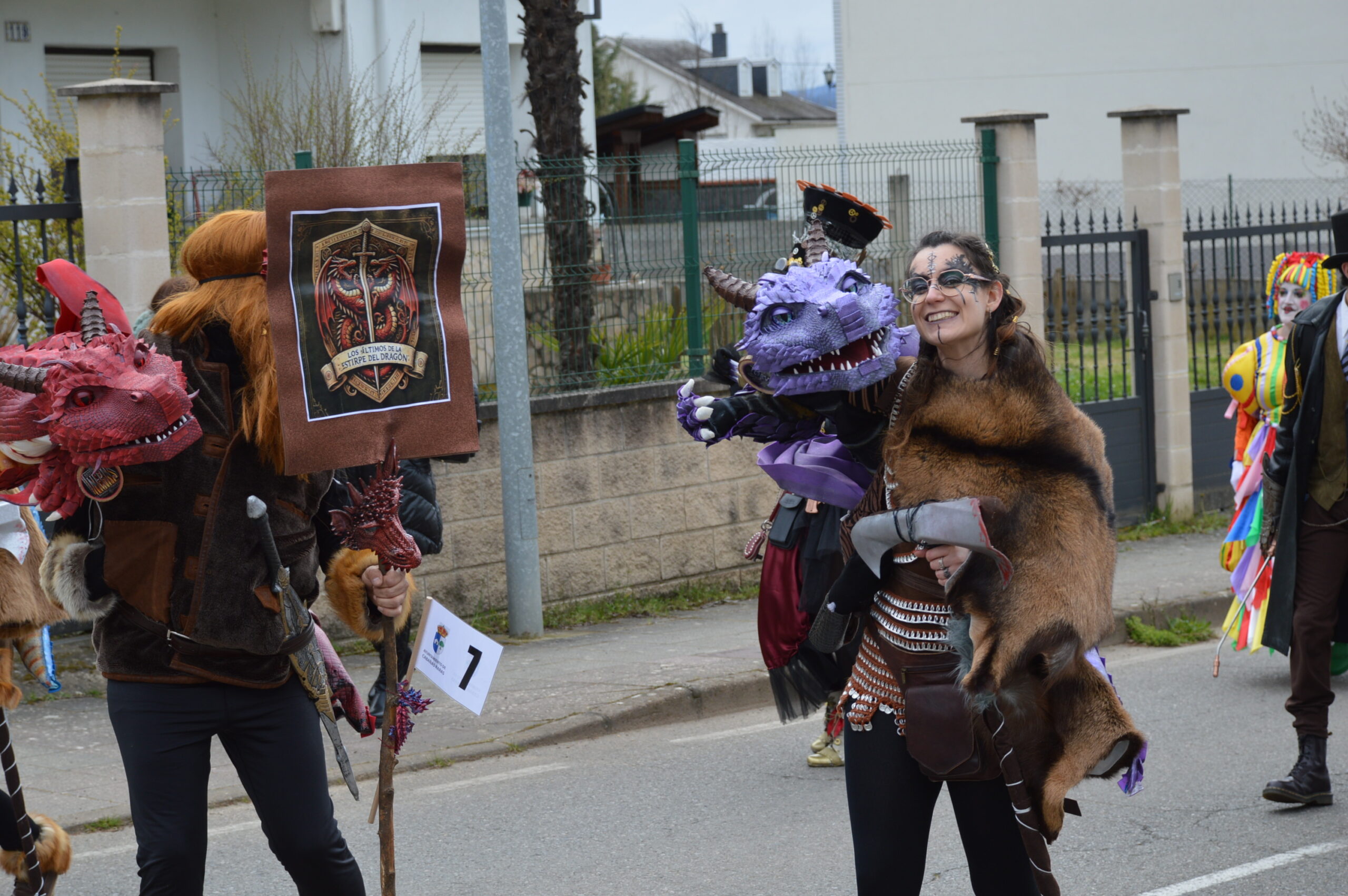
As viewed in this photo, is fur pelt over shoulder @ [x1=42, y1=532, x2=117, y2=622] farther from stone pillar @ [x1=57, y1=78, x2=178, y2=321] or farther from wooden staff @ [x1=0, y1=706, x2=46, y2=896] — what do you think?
stone pillar @ [x1=57, y1=78, x2=178, y2=321]

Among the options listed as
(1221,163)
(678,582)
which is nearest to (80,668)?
(678,582)

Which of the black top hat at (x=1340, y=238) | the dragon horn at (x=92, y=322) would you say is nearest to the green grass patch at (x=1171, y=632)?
the black top hat at (x=1340, y=238)

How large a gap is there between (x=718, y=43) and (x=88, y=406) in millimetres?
81250

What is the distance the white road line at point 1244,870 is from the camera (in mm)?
4965

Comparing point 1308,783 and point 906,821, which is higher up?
point 906,821

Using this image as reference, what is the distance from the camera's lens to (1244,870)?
16.8 ft

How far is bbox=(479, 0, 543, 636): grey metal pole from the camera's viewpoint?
8758 mm

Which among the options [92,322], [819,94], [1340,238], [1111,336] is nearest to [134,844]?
[92,322]

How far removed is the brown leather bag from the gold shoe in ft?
10.5

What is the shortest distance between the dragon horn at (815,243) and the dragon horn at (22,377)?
2115 mm

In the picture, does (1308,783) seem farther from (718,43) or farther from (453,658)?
(718,43)

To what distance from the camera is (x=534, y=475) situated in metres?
9.36

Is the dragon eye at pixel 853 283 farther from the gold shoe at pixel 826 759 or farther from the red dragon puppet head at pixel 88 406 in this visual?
the gold shoe at pixel 826 759

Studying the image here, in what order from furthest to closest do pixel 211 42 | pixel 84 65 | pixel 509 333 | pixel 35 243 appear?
1. pixel 211 42
2. pixel 84 65
3. pixel 509 333
4. pixel 35 243
